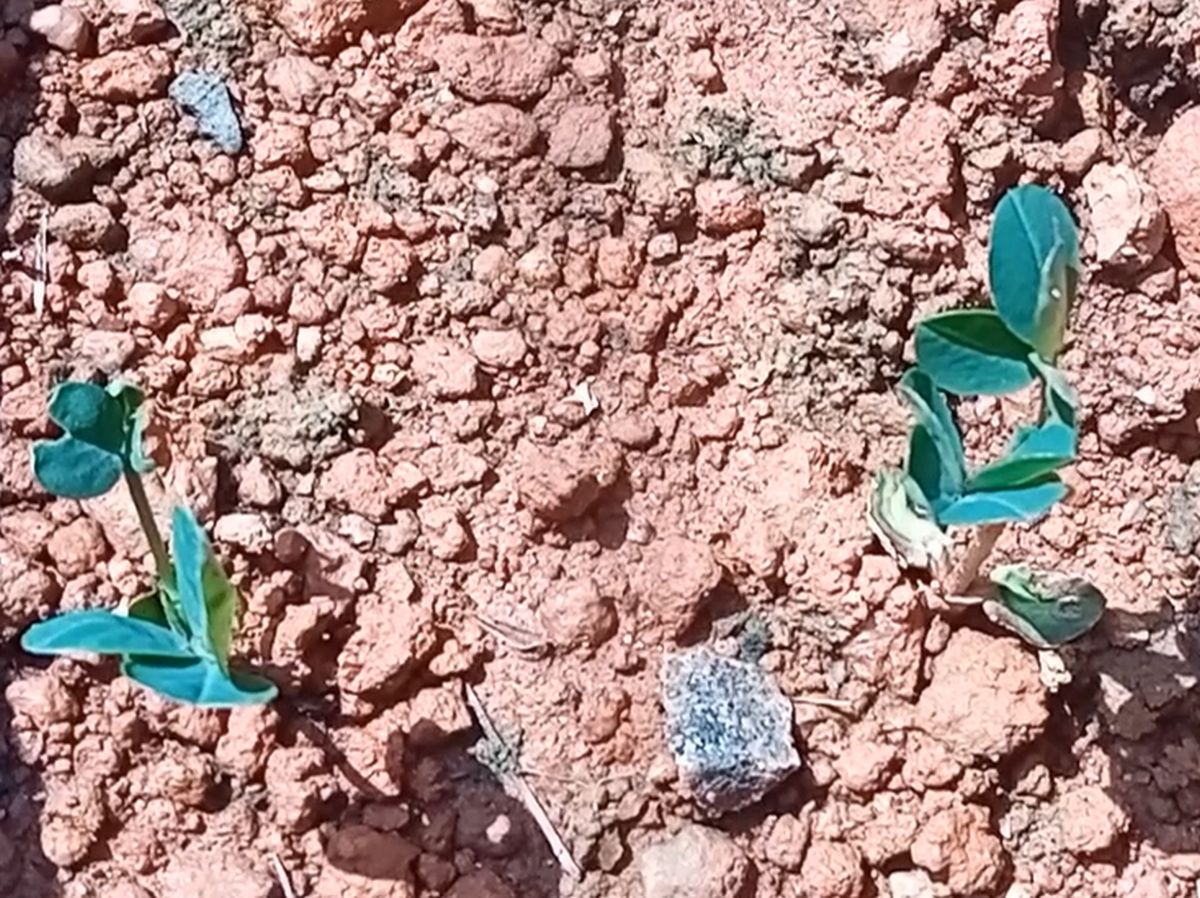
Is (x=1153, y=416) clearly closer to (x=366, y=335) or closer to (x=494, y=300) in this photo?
(x=494, y=300)

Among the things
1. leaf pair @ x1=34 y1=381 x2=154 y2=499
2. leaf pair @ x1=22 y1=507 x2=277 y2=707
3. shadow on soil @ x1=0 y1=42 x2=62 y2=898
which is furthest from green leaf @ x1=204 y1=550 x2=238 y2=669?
shadow on soil @ x1=0 y1=42 x2=62 y2=898

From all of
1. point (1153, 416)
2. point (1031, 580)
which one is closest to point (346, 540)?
point (1031, 580)

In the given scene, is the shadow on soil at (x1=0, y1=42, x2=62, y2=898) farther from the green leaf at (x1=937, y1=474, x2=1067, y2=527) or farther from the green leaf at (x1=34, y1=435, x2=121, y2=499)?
the green leaf at (x1=937, y1=474, x2=1067, y2=527)

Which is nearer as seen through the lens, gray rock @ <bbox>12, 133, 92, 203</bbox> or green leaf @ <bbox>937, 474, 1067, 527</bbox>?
green leaf @ <bbox>937, 474, 1067, 527</bbox>

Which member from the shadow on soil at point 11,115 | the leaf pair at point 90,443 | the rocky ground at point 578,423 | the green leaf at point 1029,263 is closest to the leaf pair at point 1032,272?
the green leaf at point 1029,263

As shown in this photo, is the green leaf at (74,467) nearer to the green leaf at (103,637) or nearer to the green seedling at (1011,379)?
the green leaf at (103,637)

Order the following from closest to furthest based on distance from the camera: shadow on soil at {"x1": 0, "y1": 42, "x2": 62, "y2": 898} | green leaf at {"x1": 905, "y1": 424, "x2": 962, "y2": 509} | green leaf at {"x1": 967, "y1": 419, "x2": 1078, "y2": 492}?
1. green leaf at {"x1": 967, "y1": 419, "x2": 1078, "y2": 492}
2. green leaf at {"x1": 905, "y1": 424, "x2": 962, "y2": 509}
3. shadow on soil at {"x1": 0, "y1": 42, "x2": 62, "y2": 898}

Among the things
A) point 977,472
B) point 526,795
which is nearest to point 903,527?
point 977,472
